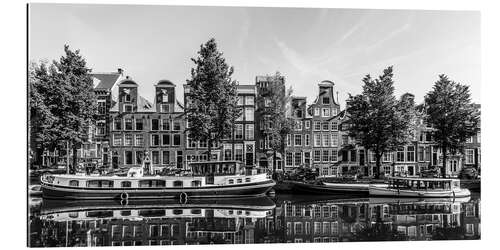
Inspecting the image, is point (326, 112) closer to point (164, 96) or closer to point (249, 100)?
point (249, 100)

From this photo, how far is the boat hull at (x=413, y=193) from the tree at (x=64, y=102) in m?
11.4

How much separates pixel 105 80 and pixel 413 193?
41.2 ft

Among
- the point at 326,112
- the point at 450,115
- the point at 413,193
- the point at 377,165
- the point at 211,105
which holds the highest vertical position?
the point at 211,105

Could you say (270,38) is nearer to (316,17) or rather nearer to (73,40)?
(316,17)

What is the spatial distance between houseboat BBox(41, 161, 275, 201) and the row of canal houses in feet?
1.73

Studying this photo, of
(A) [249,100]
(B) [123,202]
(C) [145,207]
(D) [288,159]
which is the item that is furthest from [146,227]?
(D) [288,159]

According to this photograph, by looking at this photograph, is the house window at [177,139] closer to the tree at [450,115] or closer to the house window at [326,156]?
the house window at [326,156]

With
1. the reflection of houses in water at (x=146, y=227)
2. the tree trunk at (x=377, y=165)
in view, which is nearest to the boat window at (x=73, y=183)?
the reflection of houses in water at (x=146, y=227)

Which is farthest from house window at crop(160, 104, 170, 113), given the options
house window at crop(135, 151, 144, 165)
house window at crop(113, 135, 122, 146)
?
house window at crop(113, 135, 122, 146)

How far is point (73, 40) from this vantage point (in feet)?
53.2

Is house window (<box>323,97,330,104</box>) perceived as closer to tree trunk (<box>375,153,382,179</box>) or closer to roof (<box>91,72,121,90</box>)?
tree trunk (<box>375,153,382,179</box>)

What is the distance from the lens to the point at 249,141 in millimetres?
19562

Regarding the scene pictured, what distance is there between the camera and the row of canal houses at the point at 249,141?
19156 mm

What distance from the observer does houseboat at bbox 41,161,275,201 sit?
1881cm
